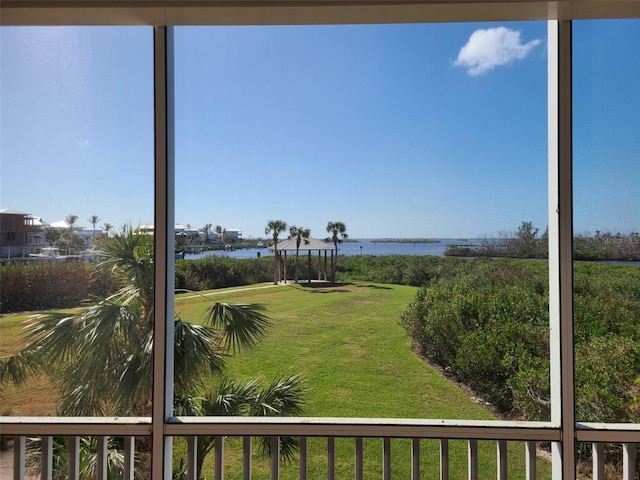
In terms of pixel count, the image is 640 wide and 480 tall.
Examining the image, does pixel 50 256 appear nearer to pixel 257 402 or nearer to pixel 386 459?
pixel 257 402

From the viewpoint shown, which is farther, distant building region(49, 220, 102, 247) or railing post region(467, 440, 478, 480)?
distant building region(49, 220, 102, 247)

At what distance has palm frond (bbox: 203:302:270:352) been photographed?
1.36m

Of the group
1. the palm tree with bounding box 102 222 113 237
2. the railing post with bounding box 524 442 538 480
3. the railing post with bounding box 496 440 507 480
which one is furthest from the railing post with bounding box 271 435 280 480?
the palm tree with bounding box 102 222 113 237

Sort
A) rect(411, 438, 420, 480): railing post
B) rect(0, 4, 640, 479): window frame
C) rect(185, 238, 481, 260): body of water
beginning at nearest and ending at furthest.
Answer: rect(0, 4, 640, 479): window frame, rect(411, 438, 420, 480): railing post, rect(185, 238, 481, 260): body of water

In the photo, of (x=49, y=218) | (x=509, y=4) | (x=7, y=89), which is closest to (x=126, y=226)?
(x=49, y=218)

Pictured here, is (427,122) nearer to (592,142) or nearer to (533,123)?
(533,123)

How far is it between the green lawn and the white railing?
2.1 inches

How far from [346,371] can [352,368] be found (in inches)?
1.2

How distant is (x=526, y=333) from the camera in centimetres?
128

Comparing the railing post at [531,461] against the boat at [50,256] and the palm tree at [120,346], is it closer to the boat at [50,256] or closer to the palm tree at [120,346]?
the palm tree at [120,346]

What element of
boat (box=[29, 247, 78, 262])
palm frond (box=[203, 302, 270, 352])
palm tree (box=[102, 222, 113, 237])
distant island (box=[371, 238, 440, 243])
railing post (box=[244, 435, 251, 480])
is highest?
palm tree (box=[102, 222, 113, 237])

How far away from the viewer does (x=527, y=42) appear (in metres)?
1.28

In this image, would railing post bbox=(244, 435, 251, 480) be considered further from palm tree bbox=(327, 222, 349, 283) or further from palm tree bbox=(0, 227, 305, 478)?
palm tree bbox=(327, 222, 349, 283)

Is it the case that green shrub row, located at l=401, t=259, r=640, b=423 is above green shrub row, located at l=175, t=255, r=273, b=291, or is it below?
below
